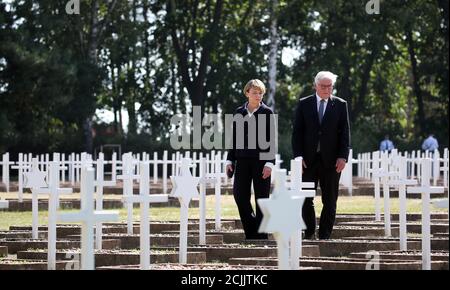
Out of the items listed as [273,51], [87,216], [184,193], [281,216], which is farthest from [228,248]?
[273,51]

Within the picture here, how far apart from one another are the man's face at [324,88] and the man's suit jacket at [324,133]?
0.15 meters

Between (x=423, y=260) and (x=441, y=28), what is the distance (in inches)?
1465

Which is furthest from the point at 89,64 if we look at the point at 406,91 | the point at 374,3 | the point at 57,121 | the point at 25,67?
the point at 406,91

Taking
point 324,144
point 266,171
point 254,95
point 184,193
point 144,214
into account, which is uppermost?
point 254,95

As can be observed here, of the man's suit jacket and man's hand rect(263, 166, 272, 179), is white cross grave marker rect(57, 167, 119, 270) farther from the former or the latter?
the man's suit jacket

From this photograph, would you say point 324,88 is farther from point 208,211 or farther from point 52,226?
point 208,211

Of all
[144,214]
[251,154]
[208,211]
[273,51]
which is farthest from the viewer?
[273,51]

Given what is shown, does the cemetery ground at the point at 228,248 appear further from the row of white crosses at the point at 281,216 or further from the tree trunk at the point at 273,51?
the tree trunk at the point at 273,51

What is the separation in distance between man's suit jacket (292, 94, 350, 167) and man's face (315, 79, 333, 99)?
154 millimetres

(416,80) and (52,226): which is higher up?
(416,80)

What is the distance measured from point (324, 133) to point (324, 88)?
510 millimetres

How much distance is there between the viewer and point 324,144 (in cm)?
1366

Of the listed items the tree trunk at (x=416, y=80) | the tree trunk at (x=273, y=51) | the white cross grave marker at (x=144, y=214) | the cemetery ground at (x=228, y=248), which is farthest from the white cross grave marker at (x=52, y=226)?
the tree trunk at (x=416, y=80)

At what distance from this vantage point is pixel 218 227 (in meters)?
15.3
